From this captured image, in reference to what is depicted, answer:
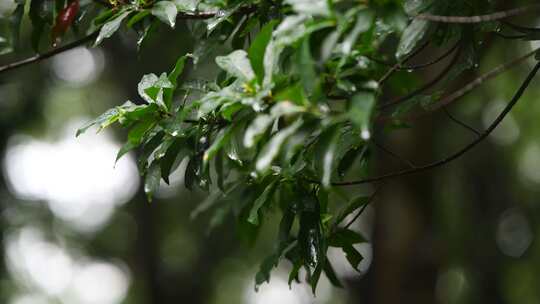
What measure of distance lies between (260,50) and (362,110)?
A: 1.22 ft

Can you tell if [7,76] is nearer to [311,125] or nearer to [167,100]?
[167,100]

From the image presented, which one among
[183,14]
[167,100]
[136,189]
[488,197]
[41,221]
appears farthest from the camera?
[41,221]

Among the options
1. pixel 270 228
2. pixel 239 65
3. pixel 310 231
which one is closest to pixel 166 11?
pixel 239 65

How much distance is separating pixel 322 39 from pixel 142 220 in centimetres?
905

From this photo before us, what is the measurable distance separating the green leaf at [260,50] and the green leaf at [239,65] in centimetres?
3

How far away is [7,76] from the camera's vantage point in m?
7.17

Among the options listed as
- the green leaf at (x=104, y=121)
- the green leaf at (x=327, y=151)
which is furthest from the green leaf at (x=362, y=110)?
the green leaf at (x=104, y=121)

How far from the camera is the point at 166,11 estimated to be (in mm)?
2236

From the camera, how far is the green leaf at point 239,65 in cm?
174

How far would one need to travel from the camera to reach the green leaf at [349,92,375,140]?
4.55ft

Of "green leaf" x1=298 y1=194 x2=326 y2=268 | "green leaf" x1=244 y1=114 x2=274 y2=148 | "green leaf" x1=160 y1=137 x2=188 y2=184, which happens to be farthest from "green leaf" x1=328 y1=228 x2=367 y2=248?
"green leaf" x1=244 y1=114 x2=274 y2=148

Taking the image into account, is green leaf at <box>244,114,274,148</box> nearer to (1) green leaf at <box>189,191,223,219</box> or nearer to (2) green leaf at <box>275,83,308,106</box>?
(2) green leaf at <box>275,83,308,106</box>

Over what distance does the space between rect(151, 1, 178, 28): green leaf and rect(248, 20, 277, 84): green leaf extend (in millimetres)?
555

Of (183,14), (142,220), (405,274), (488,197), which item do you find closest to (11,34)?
(183,14)
